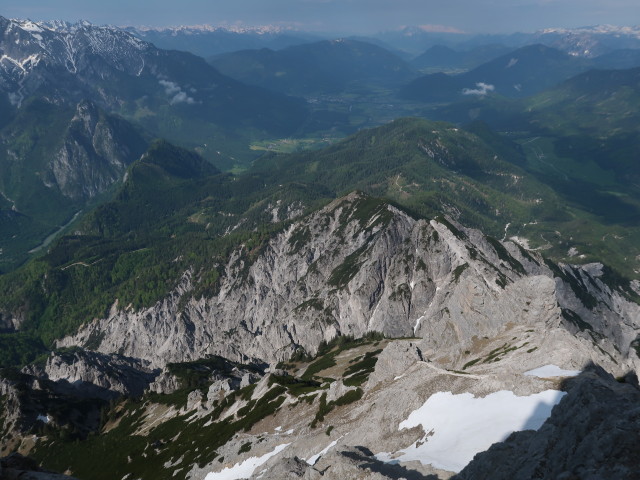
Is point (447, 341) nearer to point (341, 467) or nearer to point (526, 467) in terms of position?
point (341, 467)

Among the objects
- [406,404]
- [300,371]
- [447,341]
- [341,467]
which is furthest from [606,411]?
[300,371]

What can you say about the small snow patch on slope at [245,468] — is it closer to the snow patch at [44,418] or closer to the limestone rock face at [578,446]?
the limestone rock face at [578,446]

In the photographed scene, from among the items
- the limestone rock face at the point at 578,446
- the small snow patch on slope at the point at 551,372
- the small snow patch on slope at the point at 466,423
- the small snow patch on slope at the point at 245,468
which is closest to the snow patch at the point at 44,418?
the small snow patch on slope at the point at 245,468

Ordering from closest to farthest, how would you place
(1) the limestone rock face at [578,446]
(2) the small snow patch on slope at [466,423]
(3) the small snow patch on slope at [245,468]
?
(1) the limestone rock face at [578,446]
(2) the small snow patch on slope at [466,423]
(3) the small snow patch on slope at [245,468]

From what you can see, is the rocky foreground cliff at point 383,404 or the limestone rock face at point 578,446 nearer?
the limestone rock face at point 578,446

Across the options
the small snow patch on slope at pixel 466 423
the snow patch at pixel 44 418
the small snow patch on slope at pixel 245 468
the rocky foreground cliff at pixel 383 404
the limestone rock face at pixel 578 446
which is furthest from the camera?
the snow patch at pixel 44 418
